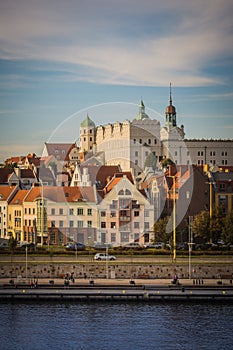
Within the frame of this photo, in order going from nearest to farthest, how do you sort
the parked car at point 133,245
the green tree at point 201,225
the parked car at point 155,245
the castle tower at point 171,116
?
the green tree at point 201,225 < the parked car at point 155,245 < the parked car at point 133,245 < the castle tower at point 171,116

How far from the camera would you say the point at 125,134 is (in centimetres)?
10581

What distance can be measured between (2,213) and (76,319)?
34.2 meters

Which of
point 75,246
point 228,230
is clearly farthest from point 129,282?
point 228,230

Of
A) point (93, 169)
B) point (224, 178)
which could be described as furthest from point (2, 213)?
point (224, 178)

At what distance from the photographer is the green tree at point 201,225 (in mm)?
62500

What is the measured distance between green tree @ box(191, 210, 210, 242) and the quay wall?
9.00 meters

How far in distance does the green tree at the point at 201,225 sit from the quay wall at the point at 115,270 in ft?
29.5

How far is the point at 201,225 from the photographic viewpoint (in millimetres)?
62531

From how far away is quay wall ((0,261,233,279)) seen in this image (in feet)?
173

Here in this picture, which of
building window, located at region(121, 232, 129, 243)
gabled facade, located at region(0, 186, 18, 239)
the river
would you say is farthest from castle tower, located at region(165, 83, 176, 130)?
the river

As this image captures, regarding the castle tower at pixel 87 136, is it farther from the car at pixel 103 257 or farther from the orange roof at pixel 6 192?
the car at pixel 103 257

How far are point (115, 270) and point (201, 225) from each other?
442 inches

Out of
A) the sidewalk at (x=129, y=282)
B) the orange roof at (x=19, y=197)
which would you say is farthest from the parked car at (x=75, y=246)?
the orange roof at (x=19, y=197)

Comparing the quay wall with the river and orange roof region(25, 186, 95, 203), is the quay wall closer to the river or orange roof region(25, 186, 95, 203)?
the river
